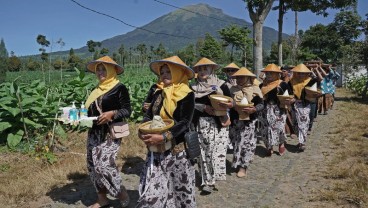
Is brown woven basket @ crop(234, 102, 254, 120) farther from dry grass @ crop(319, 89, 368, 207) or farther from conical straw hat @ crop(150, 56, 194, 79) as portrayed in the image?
conical straw hat @ crop(150, 56, 194, 79)

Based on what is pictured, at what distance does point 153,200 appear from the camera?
11.5 ft

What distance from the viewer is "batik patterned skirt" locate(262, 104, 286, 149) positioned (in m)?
7.49

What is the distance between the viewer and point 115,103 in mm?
4371

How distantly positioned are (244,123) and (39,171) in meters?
3.34

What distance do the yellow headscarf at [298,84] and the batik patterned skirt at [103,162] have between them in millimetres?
4689

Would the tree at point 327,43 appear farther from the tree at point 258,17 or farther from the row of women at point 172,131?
the row of women at point 172,131

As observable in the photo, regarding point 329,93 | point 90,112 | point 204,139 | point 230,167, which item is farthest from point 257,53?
point 90,112

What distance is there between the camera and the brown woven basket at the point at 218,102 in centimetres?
514

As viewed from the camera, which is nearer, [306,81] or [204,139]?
[204,139]

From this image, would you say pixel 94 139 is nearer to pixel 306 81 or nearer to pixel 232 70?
pixel 232 70

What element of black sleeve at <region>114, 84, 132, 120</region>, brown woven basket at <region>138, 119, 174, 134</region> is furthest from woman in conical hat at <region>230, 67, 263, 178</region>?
brown woven basket at <region>138, 119, 174, 134</region>

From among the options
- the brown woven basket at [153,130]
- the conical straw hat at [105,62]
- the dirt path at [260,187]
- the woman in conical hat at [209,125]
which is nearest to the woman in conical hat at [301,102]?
the dirt path at [260,187]

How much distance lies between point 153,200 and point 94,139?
124cm

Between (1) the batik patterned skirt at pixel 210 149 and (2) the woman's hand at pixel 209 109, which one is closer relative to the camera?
(2) the woman's hand at pixel 209 109
